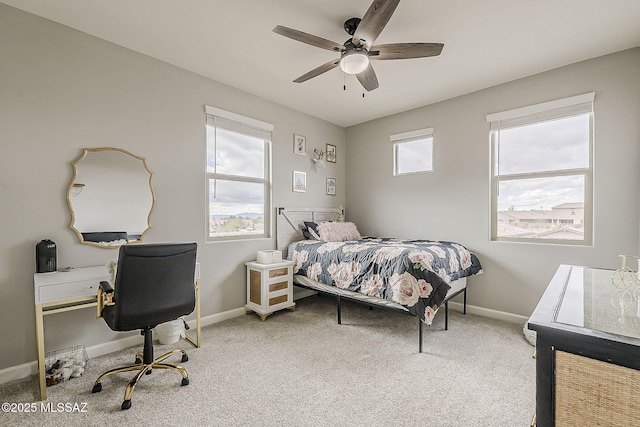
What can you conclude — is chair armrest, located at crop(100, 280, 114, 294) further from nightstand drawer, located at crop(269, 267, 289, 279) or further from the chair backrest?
nightstand drawer, located at crop(269, 267, 289, 279)

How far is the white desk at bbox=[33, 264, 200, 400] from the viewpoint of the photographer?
190cm

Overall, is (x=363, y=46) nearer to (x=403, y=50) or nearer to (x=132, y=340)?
(x=403, y=50)

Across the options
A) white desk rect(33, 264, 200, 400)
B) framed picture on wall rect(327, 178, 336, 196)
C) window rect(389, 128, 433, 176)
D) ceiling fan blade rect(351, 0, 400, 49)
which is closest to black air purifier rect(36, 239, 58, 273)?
white desk rect(33, 264, 200, 400)

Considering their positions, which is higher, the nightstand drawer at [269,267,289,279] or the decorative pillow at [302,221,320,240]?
the decorative pillow at [302,221,320,240]

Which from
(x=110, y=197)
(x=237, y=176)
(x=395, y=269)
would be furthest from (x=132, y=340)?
(x=395, y=269)

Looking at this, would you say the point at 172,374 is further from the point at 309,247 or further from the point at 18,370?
the point at 309,247

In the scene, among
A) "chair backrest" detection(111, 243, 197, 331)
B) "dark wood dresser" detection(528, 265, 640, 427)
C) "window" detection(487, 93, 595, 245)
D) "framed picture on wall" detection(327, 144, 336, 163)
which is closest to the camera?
"dark wood dresser" detection(528, 265, 640, 427)

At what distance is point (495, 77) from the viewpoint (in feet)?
10.5

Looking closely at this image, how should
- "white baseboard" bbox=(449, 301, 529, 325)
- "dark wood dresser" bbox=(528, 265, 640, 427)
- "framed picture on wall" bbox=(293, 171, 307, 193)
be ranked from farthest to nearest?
"framed picture on wall" bbox=(293, 171, 307, 193), "white baseboard" bbox=(449, 301, 529, 325), "dark wood dresser" bbox=(528, 265, 640, 427)

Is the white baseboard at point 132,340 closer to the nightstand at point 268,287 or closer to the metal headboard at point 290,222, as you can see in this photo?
the nightstand at point 268,287

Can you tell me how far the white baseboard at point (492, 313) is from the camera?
3.20 meters

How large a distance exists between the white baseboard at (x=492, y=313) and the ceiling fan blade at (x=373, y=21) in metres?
3.19

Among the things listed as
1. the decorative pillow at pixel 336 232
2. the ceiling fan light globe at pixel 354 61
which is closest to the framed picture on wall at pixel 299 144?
the decorative pillow at pixel 336 232

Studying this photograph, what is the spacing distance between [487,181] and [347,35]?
2363 mm
